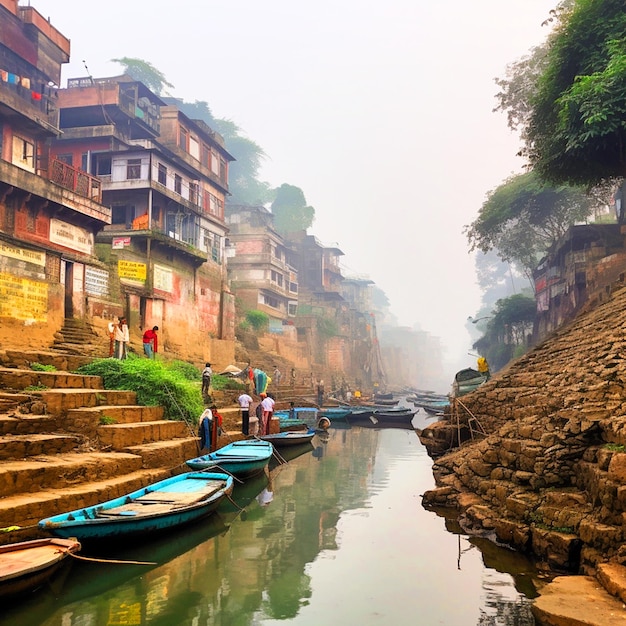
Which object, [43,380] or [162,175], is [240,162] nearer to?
[162,175]

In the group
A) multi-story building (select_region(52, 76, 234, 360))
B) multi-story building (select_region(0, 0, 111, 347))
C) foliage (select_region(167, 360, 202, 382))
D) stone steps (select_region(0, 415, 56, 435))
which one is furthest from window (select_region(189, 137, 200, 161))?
stone steps (select_region(0, 415, 56, 435))

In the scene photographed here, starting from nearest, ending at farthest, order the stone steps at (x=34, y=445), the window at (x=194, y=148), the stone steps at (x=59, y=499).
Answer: the stone steps at (x=59, y=499)
the stone steps at (x=34, y=445)
the window at (x=194, y=148)

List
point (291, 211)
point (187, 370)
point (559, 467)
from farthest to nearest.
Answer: point (291, 211) → point (187, 370) → point (559, 467)

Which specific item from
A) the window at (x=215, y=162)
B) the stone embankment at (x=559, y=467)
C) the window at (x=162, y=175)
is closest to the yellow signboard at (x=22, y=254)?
the window at (x=162, y=175)

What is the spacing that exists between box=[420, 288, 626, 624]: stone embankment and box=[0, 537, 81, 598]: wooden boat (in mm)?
5563

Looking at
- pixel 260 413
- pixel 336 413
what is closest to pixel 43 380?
pixel 260 413

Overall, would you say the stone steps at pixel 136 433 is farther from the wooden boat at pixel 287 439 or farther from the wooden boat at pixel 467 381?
the wooden boat at pixel 467 381

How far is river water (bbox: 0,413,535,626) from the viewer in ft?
22.2

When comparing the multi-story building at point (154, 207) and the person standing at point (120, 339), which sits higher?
the multi-story building at point (154, 207)

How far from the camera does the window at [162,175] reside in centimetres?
2758

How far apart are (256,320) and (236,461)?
25.9m

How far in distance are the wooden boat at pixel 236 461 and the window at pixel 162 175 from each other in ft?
54.7

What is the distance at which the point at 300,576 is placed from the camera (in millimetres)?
8320

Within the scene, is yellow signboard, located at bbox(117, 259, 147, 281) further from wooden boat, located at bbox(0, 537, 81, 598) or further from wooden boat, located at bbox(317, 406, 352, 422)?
wooden boat, located at bbox(0, 537, 81, 598)
